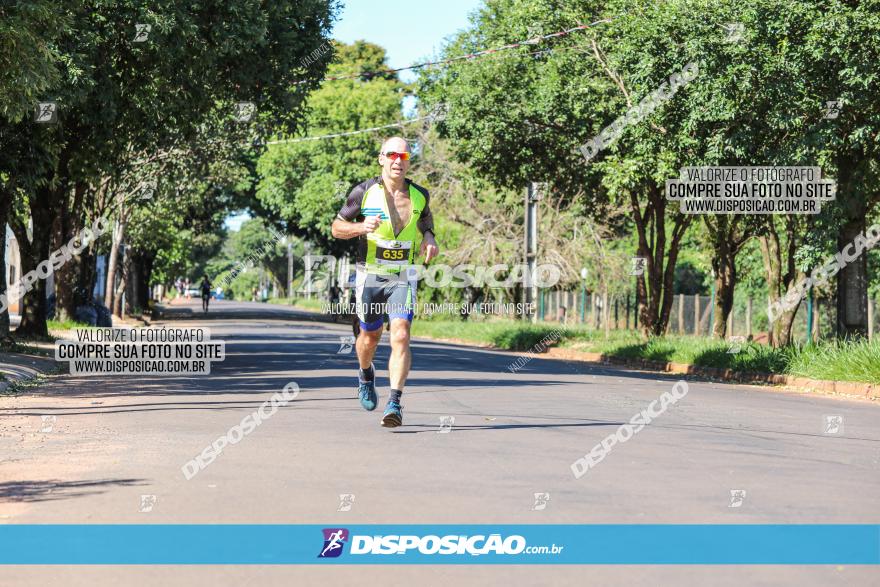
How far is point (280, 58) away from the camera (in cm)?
2489

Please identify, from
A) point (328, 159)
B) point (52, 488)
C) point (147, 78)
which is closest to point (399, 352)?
point (52, 488)

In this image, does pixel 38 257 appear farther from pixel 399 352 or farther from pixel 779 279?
pixel 399 352

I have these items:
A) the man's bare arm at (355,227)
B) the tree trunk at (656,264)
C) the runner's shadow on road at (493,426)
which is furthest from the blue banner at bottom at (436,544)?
the tree trunk at (656,264)

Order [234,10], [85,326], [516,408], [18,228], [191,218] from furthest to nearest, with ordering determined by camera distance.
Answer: [191,218]
[85,326]
[18,228]
[234,10]
[516,408]

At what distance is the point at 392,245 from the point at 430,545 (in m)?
4.87

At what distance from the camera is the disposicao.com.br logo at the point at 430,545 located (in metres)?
5.98

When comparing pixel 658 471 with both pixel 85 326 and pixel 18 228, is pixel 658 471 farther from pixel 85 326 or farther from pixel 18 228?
pixel 85 326

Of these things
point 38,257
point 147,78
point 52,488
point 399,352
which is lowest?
point 52,488

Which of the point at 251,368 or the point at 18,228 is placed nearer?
the point at 251,368

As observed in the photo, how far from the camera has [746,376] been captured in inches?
915

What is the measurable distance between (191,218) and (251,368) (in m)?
40.2

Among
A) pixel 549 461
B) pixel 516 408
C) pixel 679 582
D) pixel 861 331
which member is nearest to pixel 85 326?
pixel 861 331

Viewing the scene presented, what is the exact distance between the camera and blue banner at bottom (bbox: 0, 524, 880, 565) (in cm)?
585

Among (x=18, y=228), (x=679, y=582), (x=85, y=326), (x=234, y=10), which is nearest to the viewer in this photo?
(x=679, y=582)
